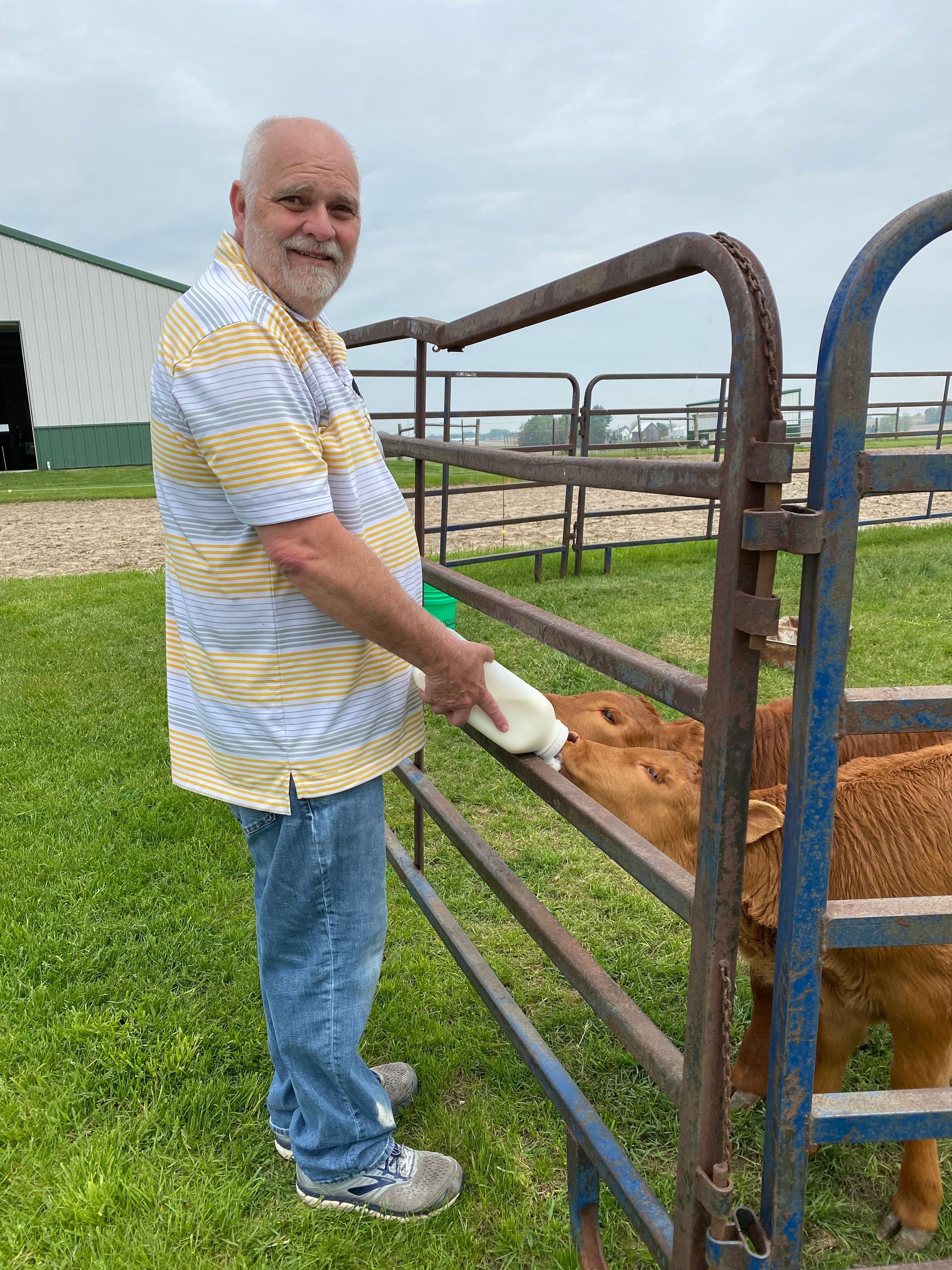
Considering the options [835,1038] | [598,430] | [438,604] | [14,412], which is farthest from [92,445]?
[835,1038]

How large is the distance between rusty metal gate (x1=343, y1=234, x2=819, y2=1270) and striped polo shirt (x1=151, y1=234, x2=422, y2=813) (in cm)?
31

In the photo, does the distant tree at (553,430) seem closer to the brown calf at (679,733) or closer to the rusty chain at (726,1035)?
the brown calf at (679,733)

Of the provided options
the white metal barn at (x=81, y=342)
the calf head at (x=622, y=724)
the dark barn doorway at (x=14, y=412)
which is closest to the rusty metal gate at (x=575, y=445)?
the calf head at (x=622, y=724)

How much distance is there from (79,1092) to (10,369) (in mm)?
32089

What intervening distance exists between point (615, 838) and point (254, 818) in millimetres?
720

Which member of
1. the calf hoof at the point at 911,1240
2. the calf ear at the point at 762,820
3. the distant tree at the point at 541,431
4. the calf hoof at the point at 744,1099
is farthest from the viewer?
the distant tree at the point at 541,431

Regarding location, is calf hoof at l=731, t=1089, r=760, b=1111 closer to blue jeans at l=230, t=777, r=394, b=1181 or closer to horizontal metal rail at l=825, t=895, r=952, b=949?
blue jeans at l=230, t=777, r=394, b=1181

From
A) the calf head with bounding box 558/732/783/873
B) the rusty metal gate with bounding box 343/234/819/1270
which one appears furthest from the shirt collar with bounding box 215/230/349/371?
the calf head with bounding box 558/732/783/873

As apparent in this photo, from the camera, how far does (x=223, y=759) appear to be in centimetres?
177

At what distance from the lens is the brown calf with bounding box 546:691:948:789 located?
110 inches

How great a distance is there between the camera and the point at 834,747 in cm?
113

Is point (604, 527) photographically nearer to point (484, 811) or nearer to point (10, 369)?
point (484, 811)

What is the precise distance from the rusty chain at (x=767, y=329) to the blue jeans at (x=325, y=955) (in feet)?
3.49

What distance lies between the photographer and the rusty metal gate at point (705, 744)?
1088mm
